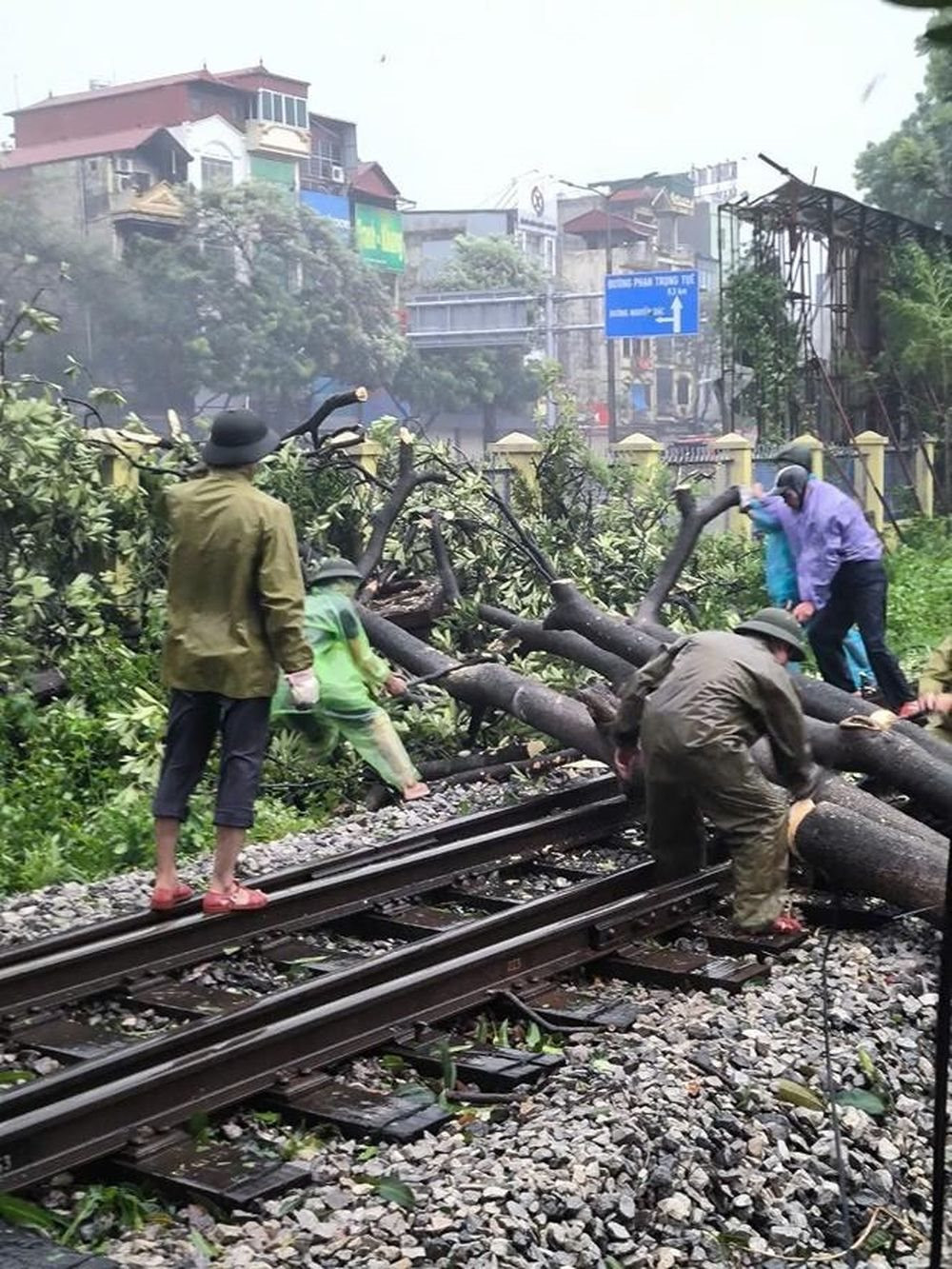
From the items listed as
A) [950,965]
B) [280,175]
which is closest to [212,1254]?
[950,965]

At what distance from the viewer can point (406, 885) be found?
→ 23.5ft

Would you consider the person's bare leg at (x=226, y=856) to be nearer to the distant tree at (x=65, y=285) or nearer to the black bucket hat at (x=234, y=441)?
the black bucket hat at (x=234, y=441)

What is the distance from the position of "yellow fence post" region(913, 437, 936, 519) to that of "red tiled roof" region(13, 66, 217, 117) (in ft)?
89.0

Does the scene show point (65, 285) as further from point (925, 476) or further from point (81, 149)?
point (925, 476)

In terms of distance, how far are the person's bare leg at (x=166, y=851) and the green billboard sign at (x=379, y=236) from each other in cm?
4486

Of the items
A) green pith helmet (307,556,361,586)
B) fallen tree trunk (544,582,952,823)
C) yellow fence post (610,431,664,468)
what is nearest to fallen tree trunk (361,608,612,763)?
green pith helmet (307,556,361,586)

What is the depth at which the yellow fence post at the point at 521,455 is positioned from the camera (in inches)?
605

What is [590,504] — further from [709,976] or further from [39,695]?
[709,976]

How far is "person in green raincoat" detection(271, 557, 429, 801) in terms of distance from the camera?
29.1 feet

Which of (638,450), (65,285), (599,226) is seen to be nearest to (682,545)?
(638,450)

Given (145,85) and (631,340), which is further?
(631,340)

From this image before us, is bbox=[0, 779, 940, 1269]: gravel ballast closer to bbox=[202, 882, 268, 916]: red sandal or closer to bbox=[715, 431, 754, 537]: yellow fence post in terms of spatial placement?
bbox=[202, 882, 268, 916]: red sandal

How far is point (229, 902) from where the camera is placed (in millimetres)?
6438

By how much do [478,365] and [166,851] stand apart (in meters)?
43.2
